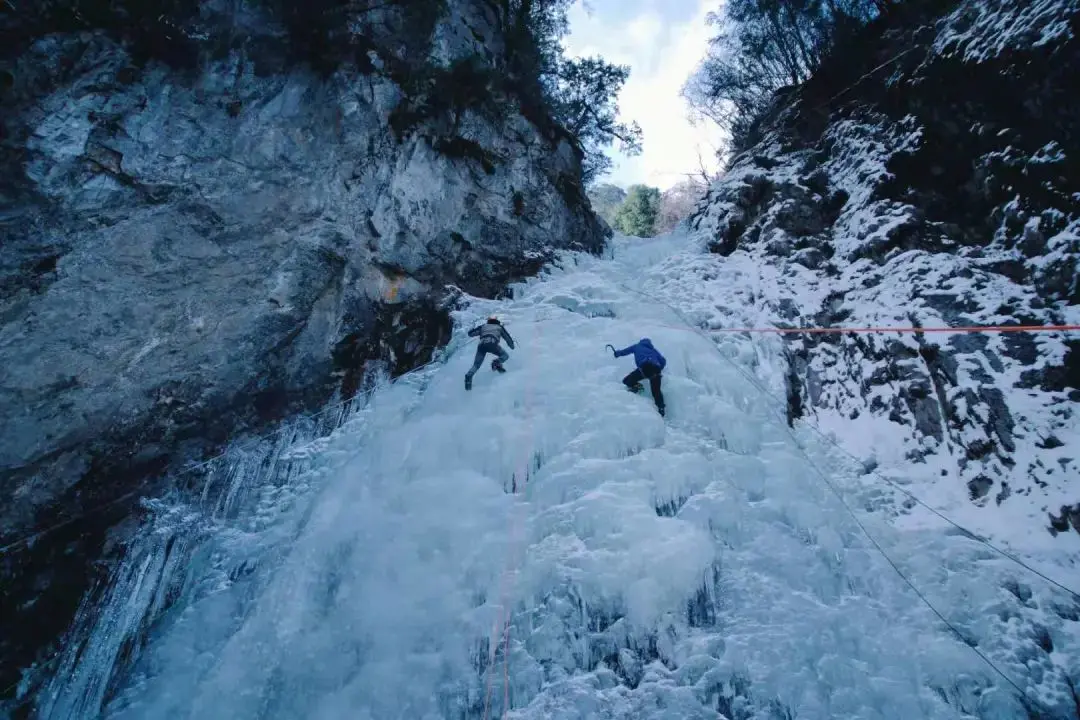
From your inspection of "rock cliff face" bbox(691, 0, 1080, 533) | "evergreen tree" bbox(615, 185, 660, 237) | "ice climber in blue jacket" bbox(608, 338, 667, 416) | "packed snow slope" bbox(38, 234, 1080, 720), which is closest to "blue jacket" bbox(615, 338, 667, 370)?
"ice climber in blue jacket" bbox(608, 338, 667, 416)

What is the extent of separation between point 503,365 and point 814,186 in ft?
23.9

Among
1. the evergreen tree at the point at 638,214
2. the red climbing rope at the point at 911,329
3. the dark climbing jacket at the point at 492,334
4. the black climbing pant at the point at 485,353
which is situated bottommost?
the black climbing pant at the point at 485,353

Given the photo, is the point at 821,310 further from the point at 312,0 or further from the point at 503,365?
Answer: the point at 312,0

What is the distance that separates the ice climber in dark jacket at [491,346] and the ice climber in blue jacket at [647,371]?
1.70 metres

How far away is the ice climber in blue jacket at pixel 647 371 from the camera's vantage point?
577 cm

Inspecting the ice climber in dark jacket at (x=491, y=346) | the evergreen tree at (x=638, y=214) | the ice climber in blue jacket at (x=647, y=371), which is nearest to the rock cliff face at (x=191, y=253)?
the ice climber in dark jacket at (x=491, y=346)

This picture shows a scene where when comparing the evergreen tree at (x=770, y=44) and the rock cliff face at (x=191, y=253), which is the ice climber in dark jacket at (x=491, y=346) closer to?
the rock cliff face at (x=191, y=253)

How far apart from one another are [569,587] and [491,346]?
11.2ft

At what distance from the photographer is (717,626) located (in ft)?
12.4

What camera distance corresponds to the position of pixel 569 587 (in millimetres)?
4008

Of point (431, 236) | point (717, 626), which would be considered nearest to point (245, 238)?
point (431, 236)

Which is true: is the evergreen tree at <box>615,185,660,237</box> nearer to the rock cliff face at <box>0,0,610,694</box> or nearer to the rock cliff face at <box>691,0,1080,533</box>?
the rock cliff face at <box>691,0,1080,533</box>

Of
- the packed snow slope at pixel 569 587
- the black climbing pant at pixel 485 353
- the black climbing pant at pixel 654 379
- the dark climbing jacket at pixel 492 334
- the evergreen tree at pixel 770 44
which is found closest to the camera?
the packed snow slope at pixel 569 587

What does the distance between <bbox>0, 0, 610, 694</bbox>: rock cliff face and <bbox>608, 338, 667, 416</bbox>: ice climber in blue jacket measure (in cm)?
354
